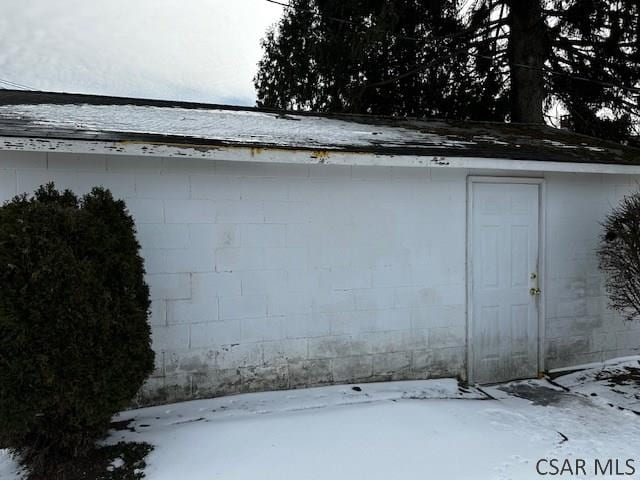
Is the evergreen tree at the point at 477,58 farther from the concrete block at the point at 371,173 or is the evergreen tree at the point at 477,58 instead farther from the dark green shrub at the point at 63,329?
the dark green shrub at the point at 63,329

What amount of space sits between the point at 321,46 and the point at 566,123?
20.1ft

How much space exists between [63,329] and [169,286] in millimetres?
1434

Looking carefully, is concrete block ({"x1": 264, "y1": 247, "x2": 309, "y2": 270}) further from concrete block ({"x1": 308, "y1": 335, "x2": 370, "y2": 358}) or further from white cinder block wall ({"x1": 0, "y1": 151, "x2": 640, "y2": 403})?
concrete block ({"x1": 308, "y1": 335, "x2": 370, "y2": 358})

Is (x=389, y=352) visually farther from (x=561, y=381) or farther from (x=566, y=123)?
(x=566, y=123)

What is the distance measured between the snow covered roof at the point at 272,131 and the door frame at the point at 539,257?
0.33m

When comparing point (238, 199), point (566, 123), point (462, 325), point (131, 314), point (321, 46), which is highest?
point (321, 46)

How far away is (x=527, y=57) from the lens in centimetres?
Answer: 1223

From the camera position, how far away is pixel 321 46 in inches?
483

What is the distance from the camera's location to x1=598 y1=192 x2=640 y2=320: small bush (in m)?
5.82

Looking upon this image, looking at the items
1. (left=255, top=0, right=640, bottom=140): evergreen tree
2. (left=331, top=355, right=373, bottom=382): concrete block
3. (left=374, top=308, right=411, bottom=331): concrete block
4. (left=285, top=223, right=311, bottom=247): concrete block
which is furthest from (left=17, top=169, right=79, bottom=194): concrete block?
(left=255, top=0, right=640, bottom=140): evergreen tree

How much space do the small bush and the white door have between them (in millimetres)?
874

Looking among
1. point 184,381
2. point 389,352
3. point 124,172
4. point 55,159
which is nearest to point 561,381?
point 389,352

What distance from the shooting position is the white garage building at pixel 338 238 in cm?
483

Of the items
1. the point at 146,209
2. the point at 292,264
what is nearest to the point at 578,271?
the point at 292,264
